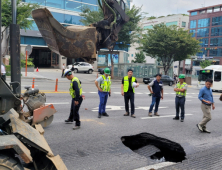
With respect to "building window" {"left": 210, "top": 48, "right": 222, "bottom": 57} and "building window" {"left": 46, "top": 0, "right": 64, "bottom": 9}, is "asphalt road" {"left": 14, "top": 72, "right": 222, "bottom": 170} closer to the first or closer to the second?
"building window" {"left": 46, "top": 0, "right": 64, "bottom": 9}

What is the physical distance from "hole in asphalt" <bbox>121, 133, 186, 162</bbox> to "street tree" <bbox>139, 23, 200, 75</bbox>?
25.8m

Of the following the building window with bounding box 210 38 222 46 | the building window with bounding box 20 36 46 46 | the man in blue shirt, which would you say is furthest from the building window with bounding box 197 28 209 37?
the man in blue shirt

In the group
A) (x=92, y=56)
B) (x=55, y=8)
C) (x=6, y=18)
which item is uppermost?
(x=55, y=8)

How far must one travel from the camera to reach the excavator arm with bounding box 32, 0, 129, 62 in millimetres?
3521

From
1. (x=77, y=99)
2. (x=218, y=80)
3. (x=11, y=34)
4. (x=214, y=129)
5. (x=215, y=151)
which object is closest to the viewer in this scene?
(x=11, y=34)

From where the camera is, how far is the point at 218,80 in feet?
84.4

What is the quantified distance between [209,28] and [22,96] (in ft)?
236

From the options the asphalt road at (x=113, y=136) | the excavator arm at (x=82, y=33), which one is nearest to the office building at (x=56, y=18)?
the asphalt road at (x=113, y=136)

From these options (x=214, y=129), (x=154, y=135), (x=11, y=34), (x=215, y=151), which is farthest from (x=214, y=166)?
(x=11, y=34)

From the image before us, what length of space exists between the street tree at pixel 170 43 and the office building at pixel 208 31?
32298mm

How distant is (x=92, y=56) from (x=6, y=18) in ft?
58.7

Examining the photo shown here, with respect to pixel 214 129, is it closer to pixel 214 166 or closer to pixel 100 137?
pixel 214 166

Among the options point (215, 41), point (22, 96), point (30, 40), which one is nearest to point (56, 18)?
point (30, 40)

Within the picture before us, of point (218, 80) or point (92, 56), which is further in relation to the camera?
point (218, 80)
